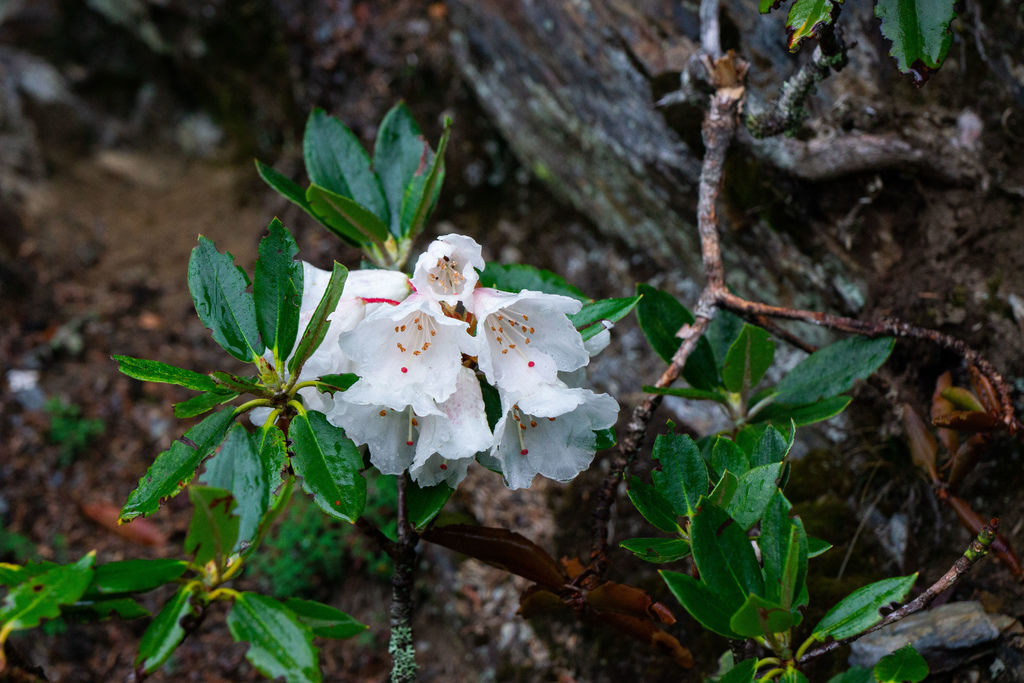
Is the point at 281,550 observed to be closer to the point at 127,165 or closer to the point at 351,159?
the point at 351,159

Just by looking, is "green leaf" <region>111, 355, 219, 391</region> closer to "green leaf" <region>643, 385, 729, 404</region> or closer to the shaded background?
the shaded background

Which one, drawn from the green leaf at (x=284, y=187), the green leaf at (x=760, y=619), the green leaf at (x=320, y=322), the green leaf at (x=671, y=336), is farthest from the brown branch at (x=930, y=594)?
the green leaf at (x=284, y=187)

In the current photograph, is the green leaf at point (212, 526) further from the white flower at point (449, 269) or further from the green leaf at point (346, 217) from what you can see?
the green leaf at point (346, 217)

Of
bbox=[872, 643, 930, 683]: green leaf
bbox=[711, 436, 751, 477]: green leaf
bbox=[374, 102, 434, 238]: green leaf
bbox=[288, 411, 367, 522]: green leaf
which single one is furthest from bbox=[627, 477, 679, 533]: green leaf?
bbox=[374, 102, 434, 238]: green leaf

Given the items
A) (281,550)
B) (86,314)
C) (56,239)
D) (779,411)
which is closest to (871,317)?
(779,411)

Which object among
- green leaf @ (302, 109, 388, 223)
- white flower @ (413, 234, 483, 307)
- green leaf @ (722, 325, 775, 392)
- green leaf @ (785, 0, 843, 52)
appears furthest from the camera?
green leaf @ (302, 109, 388, 223)
